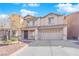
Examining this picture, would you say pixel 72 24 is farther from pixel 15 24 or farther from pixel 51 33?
pixel 15 24

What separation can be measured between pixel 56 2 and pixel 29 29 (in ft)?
2.99

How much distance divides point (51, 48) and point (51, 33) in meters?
0.36

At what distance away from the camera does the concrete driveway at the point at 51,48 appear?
16.9ft

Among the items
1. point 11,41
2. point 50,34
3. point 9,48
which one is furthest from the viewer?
point 50,34

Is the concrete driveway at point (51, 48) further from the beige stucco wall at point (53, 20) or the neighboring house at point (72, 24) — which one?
the beige stucco wall at point (53, 20)

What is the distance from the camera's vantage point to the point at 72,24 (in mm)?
5277

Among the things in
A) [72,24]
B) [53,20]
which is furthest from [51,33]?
[72,24]

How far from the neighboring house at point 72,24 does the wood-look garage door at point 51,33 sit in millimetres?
210

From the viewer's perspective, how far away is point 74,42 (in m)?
5.23

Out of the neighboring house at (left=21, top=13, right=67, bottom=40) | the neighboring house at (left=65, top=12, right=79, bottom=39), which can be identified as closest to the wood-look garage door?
the neighboring house at (left=21, top=13, right=67, bottom=40)

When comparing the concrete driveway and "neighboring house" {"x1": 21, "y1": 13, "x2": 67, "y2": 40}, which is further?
"neighboring house" {"x1": 21, "y1": 13, "x2": 67, "y2": 40}

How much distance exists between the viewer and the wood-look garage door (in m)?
A: 5.32

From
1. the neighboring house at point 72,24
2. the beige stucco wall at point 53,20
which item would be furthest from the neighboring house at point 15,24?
the neighboring house at point 72,24

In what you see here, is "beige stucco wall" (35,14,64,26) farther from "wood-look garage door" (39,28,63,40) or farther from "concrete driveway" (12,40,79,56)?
"concrete driveway" (12,40,79,56)
